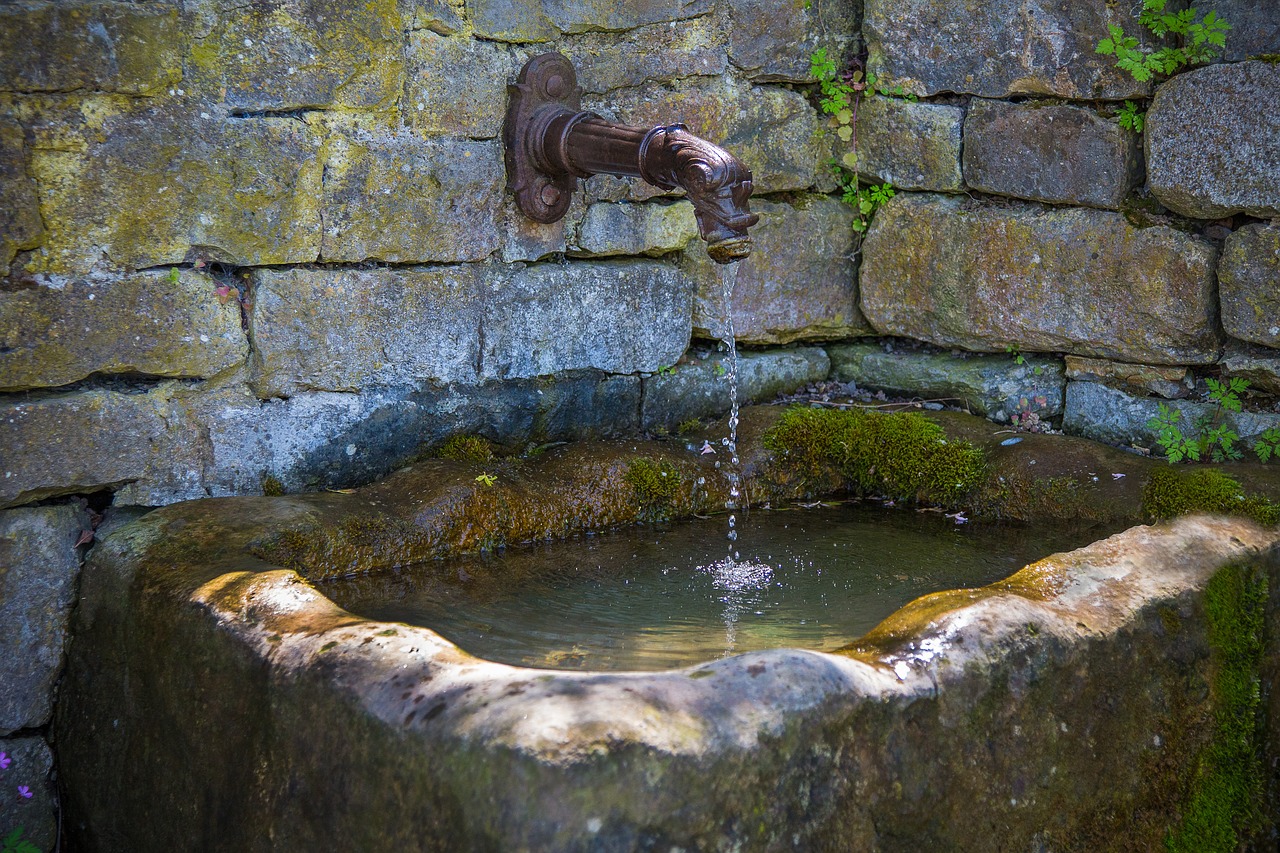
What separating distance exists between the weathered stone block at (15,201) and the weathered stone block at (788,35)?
202 cm

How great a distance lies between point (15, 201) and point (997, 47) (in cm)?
267

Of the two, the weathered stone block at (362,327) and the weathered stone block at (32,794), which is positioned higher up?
the weathered stone block at (362,327)

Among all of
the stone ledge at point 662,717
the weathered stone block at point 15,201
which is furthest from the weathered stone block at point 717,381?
the weathered stone block at point 15,201

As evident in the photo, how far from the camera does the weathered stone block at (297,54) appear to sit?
A: 9.18 ft

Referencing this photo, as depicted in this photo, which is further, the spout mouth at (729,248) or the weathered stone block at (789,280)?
the weathered stone block at (789,280)

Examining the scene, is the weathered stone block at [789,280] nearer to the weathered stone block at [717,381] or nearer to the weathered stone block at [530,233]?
the weathered stone block at [717,381]

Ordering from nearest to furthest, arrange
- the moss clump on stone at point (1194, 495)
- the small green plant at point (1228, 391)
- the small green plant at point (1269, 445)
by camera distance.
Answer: the moss clump on stone at point (1194, 495) < the small green plant at point (1269, 445) < the small green plant at point (1228, 391)

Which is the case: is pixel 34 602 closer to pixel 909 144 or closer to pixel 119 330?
pixel 119 330

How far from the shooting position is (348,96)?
302 cm

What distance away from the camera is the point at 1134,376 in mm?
3572

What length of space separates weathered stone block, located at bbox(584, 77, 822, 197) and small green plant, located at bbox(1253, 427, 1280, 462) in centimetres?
157

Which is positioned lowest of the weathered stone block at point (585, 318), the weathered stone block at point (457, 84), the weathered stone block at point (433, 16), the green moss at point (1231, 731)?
the green moss at point (1231, 731)

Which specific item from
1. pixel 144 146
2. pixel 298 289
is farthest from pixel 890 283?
pixel 144 146

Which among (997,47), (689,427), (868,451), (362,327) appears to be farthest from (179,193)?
(997,47)
